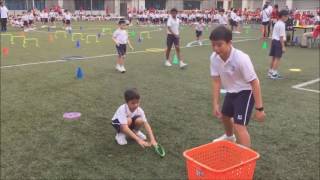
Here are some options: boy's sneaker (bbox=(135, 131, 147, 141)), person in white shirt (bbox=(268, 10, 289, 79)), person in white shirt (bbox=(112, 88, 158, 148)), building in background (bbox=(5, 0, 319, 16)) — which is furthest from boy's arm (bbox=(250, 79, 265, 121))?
building in background (bbox=(5, 0, 319, 16))

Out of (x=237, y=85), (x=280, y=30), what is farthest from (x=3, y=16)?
(x=237, y=85)

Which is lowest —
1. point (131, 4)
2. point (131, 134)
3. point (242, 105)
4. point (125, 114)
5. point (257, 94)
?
point (131, 134)

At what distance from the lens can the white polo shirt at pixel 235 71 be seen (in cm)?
419

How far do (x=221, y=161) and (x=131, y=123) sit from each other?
2392 millimetres

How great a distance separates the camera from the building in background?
52.7m

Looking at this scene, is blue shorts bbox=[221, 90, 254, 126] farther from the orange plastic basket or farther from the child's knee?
the child's knee

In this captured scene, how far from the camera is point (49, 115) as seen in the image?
23.4ft

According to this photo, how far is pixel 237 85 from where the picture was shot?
177 inches

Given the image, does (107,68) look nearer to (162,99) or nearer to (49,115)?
(162,99)

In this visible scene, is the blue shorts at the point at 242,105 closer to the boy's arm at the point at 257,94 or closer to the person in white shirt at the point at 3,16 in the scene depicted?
the boy's arm at the point at 257,94

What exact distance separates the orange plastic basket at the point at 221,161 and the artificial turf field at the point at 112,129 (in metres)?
1.28

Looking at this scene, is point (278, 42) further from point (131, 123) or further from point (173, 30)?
point (131, 123)

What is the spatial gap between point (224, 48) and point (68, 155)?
269 centimetres

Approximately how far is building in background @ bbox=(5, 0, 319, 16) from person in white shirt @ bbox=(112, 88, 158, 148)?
4539cm
